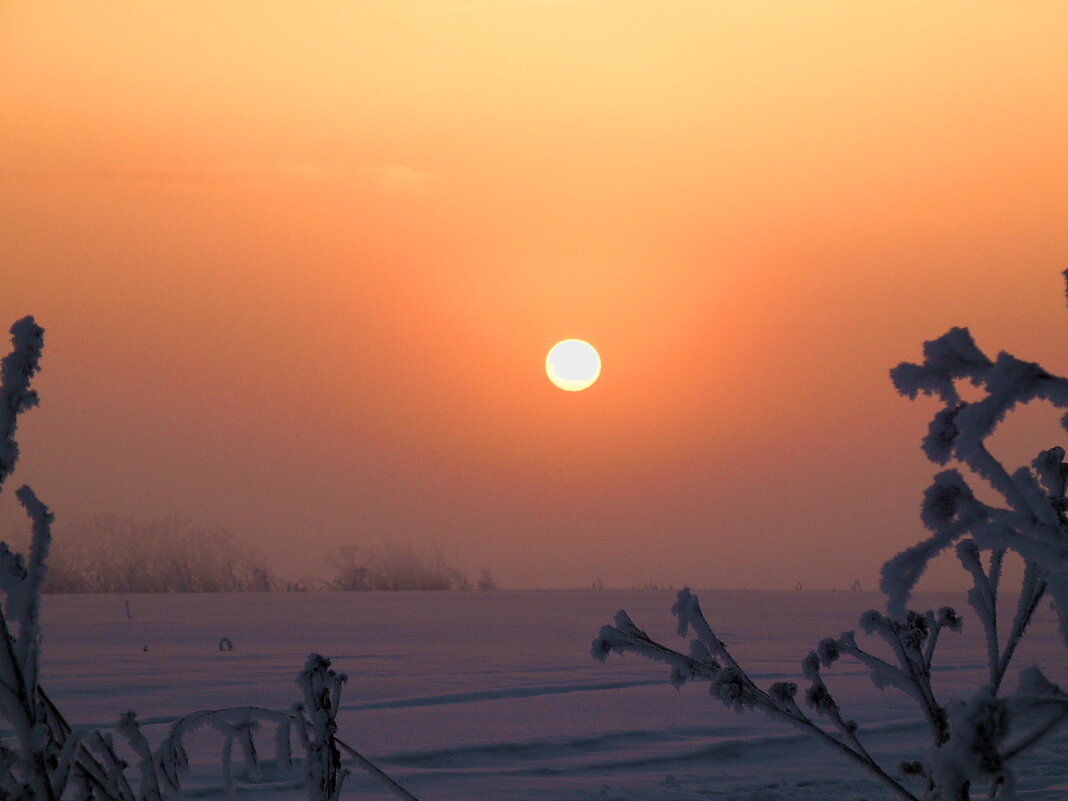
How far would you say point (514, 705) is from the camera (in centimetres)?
993

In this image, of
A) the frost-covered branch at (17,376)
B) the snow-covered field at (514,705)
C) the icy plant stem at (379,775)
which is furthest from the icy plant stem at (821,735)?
the snow-covered field at (514,705)

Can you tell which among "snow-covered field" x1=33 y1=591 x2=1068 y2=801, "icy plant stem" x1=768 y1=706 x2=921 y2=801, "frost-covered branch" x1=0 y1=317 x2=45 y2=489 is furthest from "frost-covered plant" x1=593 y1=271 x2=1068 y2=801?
"snow-covered field" x1=33 y1=591 x2=1068 y2=801

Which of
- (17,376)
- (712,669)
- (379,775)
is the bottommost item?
(379,775)

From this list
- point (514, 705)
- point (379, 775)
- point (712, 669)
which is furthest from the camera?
point (514, 705)

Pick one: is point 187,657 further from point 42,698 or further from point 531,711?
point 42,698

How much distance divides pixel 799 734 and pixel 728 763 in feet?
4.19

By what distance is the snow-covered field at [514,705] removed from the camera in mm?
6734

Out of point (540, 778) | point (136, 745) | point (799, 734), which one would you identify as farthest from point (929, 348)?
point (799, 734)

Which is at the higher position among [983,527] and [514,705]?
[514,705]

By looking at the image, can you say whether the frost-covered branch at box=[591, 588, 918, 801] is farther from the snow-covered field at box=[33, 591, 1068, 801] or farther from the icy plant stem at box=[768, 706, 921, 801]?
the snow-covered field at box=[33, 591, 1068, 801]

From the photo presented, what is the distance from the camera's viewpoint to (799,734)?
8477 millimetres

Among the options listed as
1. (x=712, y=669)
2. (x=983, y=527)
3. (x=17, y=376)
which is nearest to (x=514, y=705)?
(x=712, y=669)

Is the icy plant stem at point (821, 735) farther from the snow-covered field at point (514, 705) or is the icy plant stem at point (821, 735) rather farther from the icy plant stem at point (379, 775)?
the snow-covered field at point (514, 705)

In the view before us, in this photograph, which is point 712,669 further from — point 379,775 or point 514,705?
point 514,705
